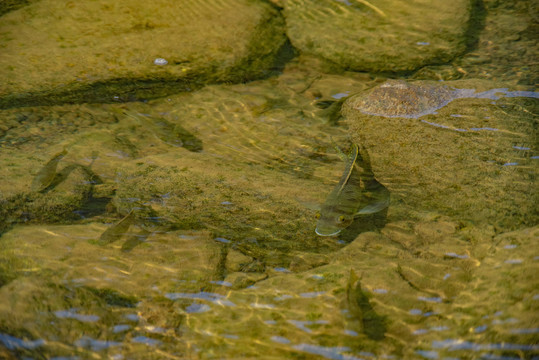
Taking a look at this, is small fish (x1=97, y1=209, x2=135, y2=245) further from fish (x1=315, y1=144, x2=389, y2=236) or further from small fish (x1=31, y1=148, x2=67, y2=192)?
fish (x1=315, y1=144, x2=389, y2=236)

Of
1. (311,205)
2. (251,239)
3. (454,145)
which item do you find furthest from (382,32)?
(251,239)

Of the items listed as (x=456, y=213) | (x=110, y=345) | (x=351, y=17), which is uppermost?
(x=351, y=17)

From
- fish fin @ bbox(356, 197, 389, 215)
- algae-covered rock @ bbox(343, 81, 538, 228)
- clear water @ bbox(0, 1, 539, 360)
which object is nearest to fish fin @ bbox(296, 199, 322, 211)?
clear water @ bbox(0, 1, 539, 360)

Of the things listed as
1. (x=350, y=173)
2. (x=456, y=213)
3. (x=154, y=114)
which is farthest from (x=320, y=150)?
(x=154, y=114)

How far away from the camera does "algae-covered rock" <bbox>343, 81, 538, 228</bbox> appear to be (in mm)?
4113

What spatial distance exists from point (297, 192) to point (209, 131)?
5.43ft

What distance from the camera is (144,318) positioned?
318cm

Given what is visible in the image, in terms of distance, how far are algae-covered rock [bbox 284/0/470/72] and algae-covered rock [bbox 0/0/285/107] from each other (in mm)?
591

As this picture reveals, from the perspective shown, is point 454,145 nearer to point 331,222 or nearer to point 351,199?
point 351,199

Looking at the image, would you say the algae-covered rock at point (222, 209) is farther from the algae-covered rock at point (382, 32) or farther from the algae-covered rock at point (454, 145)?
the algae-covered rock at point (382, 32)

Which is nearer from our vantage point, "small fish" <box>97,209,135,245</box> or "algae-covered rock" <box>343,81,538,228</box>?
"small fish" <box>97,209,135,245</box>

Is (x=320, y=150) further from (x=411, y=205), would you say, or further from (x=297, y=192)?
Answer: (x=411, y=205)

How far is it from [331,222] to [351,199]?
1.13 ft

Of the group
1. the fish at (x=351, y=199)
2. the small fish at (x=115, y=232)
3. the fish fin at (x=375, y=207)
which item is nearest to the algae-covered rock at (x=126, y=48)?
the fish at (x=351, y=199)
